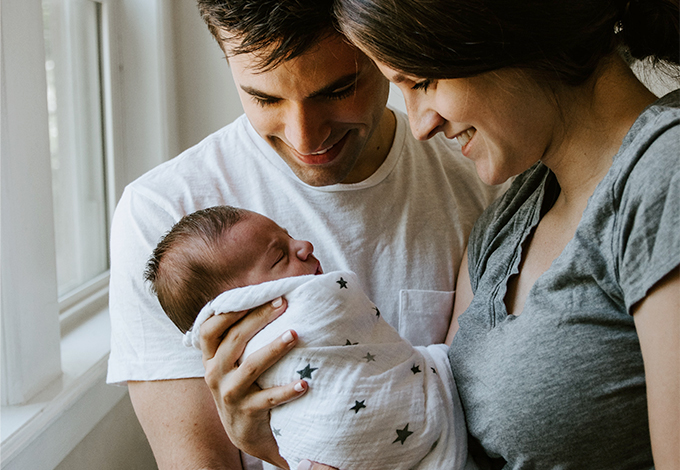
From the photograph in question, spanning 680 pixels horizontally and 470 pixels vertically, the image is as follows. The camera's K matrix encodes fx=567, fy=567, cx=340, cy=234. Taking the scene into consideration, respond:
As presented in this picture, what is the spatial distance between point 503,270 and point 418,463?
414mm

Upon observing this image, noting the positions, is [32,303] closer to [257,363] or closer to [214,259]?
[214,259]

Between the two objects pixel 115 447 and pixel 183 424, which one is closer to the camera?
pixel 183 424

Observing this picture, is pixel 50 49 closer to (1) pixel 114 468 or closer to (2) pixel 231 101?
(2) pixel 231 101

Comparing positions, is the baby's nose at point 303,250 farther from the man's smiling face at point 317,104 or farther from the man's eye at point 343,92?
the man's eye at point 343,92

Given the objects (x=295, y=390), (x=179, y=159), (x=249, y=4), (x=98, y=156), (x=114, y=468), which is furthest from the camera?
(x=98, y=156)

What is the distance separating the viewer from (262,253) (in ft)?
3.83

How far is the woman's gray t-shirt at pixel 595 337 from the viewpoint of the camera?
75cm

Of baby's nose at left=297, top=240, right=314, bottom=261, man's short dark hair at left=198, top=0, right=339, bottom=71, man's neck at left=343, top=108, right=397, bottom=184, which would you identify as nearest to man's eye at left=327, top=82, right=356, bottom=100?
man's short dark hair at left=198, top=0, right=339, bottom=71

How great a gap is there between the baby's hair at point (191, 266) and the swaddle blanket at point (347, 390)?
5 centimetres

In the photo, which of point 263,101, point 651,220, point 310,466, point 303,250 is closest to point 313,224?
point 303,250

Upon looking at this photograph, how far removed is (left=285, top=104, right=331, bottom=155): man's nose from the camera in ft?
4.04

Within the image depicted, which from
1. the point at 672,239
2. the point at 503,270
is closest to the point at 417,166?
the point at 503,270

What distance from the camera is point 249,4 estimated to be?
1.14 metres

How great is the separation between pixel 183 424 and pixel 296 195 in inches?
23.5
